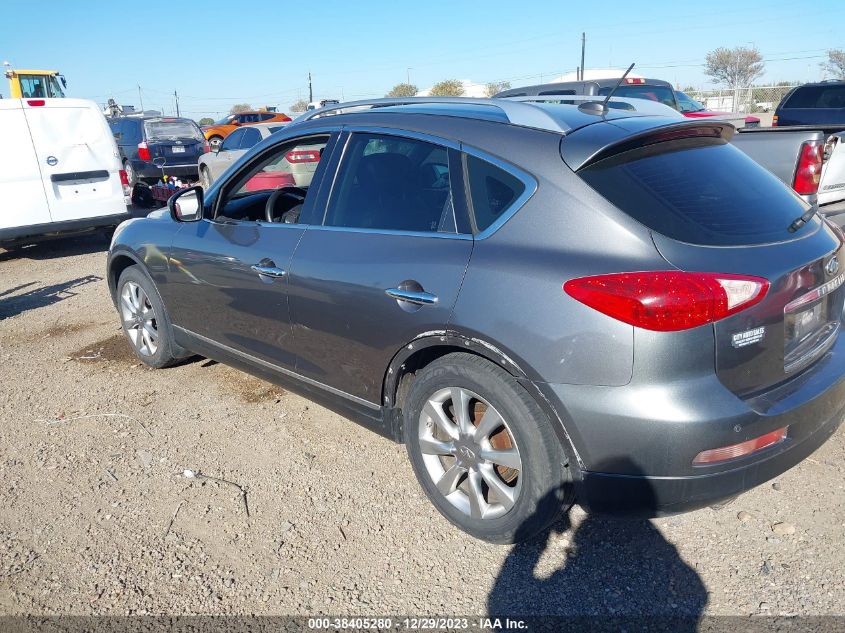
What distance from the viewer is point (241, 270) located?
12.4ft

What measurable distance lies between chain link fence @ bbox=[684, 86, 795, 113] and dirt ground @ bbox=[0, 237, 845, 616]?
99.9 ft

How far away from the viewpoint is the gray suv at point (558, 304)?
2.32 m

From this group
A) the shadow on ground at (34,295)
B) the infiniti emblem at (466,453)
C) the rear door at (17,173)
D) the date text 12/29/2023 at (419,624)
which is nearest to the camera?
the date text 12/29/2023 at (419,624)

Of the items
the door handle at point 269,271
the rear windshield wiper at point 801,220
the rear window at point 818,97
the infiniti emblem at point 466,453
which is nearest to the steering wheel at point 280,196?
the door handle at point 269,271

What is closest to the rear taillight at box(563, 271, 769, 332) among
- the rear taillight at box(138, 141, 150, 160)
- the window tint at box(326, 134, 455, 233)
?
the window tint at box(326, 134, 455, 233)

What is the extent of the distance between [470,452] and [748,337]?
45.6 inches

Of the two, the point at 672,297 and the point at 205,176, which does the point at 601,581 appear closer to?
the point at 672,297

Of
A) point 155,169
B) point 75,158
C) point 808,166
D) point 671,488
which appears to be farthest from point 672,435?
point 155,169

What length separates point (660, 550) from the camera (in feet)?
9.33

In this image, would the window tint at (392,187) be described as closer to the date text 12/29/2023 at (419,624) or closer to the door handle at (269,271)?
the door handle at (269,271)

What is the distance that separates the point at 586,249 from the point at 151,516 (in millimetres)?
2343

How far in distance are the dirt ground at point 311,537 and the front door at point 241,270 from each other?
56cm

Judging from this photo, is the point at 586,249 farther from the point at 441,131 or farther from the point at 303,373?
the point at 303,373

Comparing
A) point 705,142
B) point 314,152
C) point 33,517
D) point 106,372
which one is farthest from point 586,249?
point 106,372
